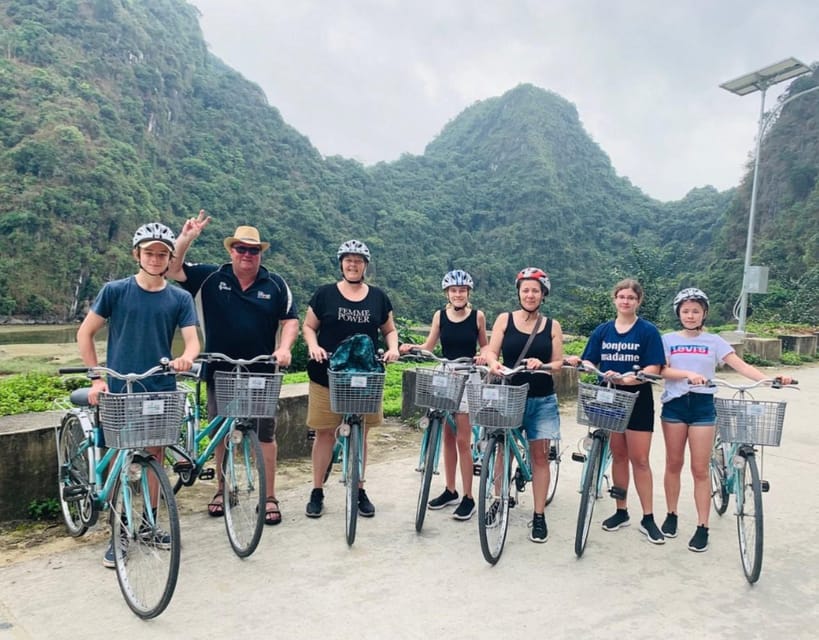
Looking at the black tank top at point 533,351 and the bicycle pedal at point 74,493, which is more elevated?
the black tank top at point 533,351

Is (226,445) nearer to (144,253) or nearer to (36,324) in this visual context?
(144,253)

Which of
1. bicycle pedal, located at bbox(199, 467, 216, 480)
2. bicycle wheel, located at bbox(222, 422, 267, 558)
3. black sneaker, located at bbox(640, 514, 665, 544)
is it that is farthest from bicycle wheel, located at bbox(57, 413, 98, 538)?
black sneaker, located at bbox(640, 514, 665, 544)

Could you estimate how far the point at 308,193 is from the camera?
215ft

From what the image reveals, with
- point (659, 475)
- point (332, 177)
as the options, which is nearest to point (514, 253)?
point (332, 177)

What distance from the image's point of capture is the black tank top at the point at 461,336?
4.26 metres

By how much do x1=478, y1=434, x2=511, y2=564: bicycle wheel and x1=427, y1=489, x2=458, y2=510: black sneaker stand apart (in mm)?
792

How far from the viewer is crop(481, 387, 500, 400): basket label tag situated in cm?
345

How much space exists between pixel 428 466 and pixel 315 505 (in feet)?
2.70

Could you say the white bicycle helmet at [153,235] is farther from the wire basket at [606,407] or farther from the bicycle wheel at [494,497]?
the wire basket at [606,407]

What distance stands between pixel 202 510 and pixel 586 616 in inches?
98.9

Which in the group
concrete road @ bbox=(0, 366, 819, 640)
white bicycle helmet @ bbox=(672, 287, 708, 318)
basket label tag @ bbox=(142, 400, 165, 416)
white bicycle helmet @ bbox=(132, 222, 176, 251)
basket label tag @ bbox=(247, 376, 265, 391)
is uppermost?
white bicycle helmet @ bbox=(132, 222, 176, 251)

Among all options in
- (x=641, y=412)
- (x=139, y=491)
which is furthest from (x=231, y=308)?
(x=641, y=412)

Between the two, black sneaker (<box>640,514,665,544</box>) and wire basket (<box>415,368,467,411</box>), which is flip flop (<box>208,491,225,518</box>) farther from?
black sneaker (<box>640,514,665,544</box>)

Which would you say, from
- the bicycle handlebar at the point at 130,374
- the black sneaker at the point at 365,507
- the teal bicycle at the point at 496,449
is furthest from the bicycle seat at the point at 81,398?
the teal bicycle at the point at 496,449
